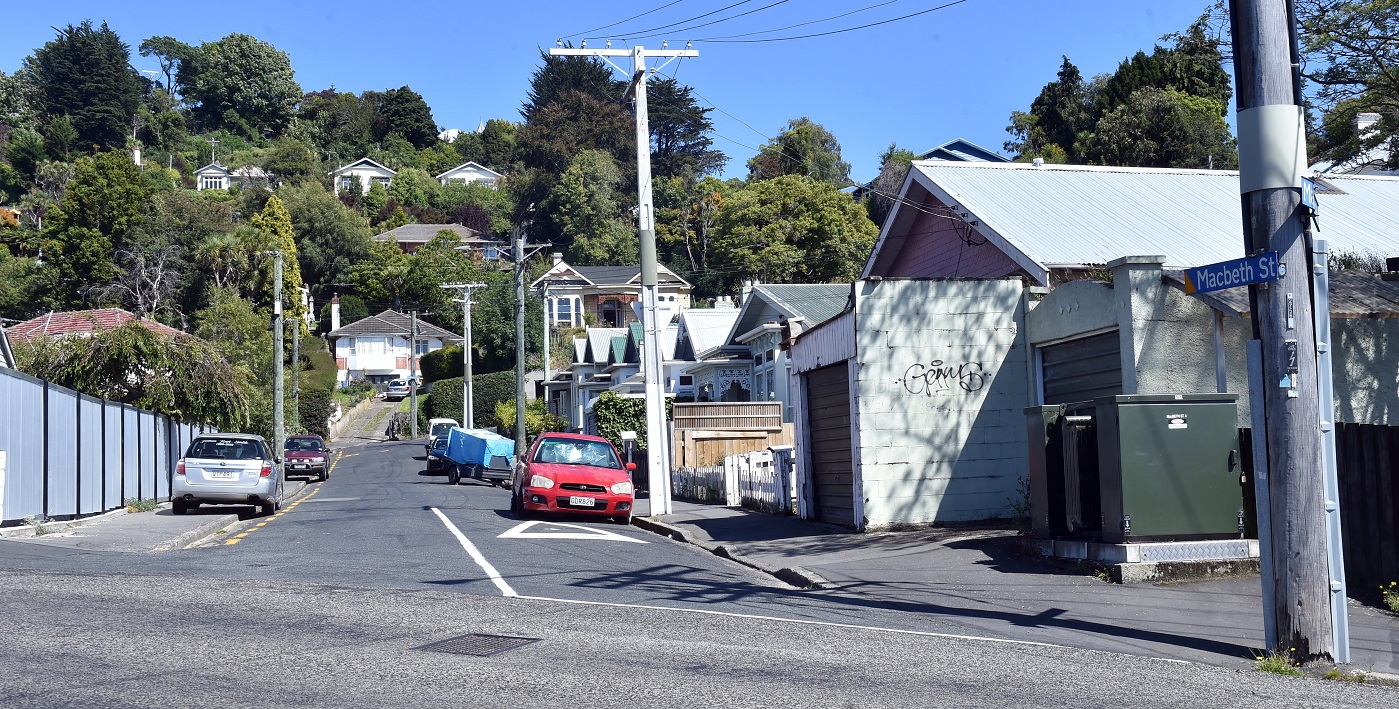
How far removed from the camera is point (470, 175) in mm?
124375

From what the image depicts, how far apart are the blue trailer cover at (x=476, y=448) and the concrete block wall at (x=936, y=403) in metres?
24.6

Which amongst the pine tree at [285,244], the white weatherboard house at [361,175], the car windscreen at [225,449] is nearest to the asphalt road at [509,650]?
the car windscreen at [225,449]

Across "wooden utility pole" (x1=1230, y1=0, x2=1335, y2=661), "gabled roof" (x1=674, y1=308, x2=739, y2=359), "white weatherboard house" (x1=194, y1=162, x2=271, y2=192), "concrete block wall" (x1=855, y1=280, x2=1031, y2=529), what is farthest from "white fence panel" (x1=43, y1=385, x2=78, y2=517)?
"white weatherboard house" (x1=194, y1=162, x2=271, y2=192)

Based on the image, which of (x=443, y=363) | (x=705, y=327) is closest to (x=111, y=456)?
(x=705, y=327)

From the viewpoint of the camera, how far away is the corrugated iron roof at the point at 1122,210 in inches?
701

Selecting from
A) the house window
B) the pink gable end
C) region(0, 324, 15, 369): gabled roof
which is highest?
the house window

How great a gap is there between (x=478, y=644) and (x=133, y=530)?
39.9ft

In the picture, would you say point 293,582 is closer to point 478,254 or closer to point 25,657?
point 25,657

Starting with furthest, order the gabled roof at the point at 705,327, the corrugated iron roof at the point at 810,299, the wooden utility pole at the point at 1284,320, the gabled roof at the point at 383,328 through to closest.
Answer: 1. the gabled roof at the point at 383,328
2. the gabled roof at the point at 705,327
3. the corrugated iron roof at the point at 810,299
4. the wooden utility pole at the point at 1284,320

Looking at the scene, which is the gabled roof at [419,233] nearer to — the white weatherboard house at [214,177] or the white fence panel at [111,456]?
the white weatherboard house at [214,177]

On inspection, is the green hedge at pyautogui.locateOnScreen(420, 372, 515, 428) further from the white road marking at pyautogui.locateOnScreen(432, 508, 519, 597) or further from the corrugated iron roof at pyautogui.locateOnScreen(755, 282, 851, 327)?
the white road marking at pyautogui.locateOnScreen(432, 508, 519, 597)

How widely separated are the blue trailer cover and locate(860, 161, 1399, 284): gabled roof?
19.0m

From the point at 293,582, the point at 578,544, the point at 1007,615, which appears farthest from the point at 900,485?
A: the point at 293,582

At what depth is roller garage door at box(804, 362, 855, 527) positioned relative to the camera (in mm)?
17109
